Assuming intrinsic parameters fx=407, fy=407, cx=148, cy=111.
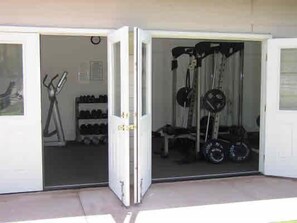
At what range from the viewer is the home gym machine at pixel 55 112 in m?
8.68

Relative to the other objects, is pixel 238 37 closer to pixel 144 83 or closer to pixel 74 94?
pixel 144 83

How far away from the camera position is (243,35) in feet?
A: 18.8

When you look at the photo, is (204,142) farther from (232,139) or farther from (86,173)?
(86,173)

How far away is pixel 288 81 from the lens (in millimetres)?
5863

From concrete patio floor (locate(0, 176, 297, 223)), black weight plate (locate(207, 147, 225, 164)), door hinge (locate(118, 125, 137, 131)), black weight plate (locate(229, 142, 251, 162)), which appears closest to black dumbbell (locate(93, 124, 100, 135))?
black weight plate (locate(207, 147, 225, 164))

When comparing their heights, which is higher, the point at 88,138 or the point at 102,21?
the point at 102,21

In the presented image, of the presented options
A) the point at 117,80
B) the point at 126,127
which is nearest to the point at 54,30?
the point at 117,80

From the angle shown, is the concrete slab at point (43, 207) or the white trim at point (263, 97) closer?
the concrete slab at point (43, 207)

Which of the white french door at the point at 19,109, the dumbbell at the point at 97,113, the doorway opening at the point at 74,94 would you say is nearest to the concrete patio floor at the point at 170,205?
the white french door at the point at 19,109

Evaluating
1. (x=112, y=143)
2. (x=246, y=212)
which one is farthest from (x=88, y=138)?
(x=246, y=212)

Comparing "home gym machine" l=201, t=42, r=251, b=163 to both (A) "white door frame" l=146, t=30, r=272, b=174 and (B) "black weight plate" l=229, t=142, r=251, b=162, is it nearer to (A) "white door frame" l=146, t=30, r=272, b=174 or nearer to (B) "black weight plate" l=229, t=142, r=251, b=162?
(B) "black weight plate" l=229, t=142, r=251, b=162

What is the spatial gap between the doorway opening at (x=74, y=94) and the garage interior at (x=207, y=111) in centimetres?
138

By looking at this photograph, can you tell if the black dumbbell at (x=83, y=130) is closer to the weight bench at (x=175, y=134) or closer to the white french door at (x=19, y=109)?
the weight bench at (x=175, y=134)

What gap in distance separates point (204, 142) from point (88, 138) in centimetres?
303
